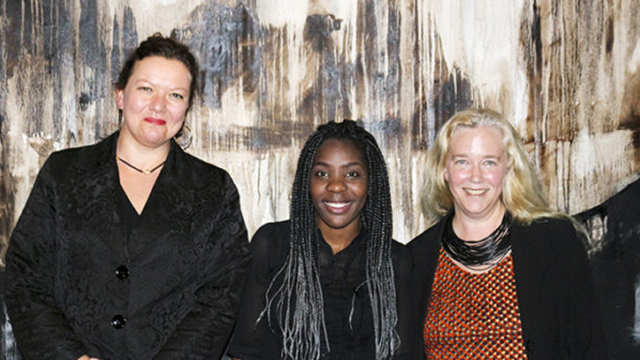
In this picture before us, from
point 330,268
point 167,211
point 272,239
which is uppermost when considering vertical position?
point 167,211

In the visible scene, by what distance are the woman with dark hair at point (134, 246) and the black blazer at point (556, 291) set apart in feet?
3.27

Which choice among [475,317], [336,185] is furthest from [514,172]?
[336,185]

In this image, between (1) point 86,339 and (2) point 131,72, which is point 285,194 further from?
(1) point 86,339

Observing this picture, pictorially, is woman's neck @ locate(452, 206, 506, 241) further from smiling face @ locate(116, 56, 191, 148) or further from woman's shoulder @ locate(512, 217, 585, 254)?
smiling face @ locate(116, 56, 191, 148)

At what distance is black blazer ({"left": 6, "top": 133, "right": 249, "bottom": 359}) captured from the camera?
7.43ft

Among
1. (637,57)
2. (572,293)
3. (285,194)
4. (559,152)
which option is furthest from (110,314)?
(637,57)

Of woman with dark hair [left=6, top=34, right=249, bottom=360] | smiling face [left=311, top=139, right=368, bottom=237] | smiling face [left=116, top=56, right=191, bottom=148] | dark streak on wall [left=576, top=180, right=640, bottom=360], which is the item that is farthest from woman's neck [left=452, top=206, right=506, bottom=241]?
smiling face [left=116, top=56, right=191, bottom=148]

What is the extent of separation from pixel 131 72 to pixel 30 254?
70 centimetres

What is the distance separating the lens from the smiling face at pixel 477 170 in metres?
2.54

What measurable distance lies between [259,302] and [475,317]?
2.61ft

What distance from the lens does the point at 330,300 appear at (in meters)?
2.61

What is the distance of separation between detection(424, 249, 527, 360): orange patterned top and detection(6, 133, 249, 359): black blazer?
0.74m

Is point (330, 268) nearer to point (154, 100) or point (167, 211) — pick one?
point (167, 211)

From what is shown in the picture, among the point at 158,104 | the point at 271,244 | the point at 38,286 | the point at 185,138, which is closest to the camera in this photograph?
the point at 38,286
